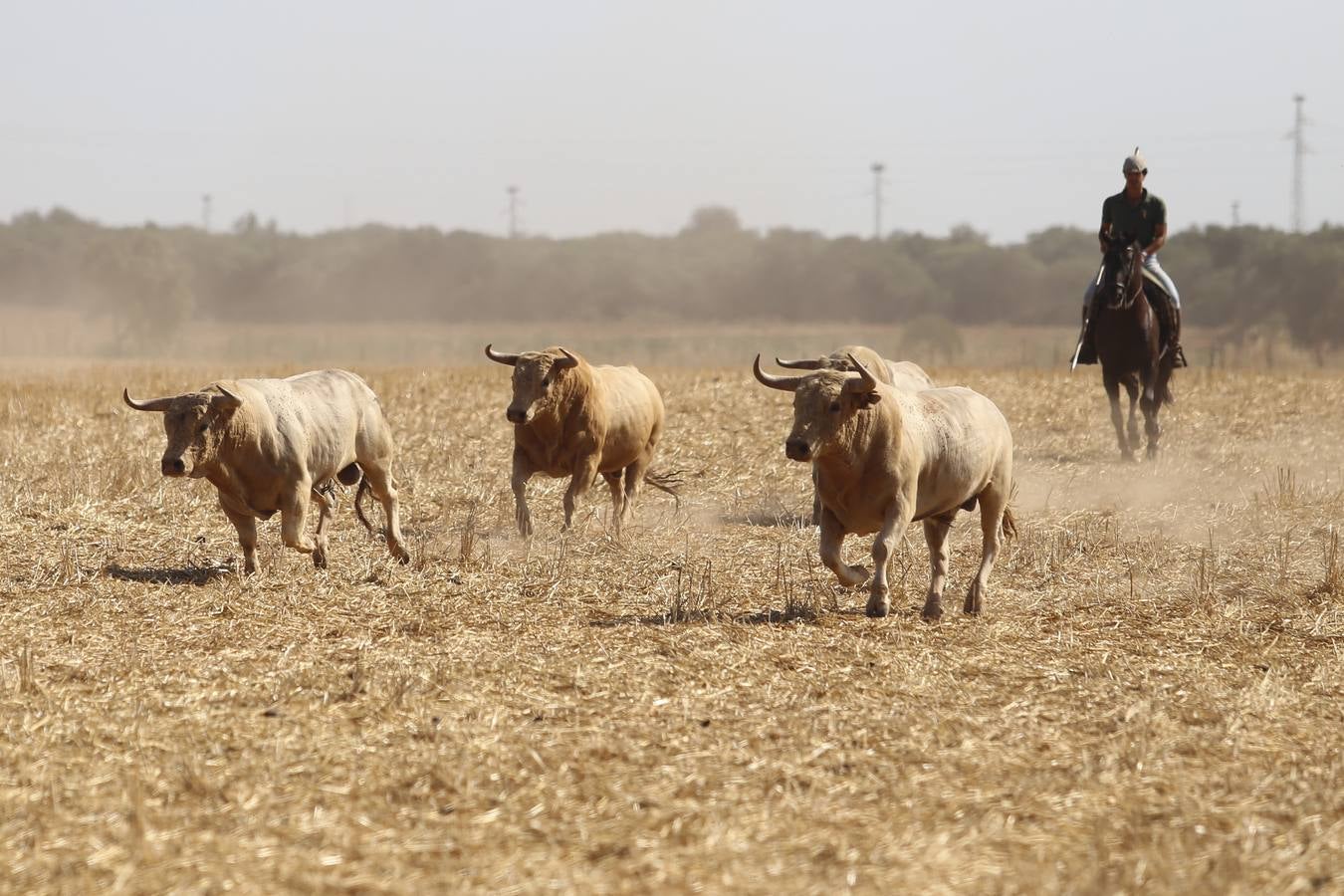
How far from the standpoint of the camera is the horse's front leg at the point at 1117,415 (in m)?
16.7

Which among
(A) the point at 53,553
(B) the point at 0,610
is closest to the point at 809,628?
(B) the point at 0,610

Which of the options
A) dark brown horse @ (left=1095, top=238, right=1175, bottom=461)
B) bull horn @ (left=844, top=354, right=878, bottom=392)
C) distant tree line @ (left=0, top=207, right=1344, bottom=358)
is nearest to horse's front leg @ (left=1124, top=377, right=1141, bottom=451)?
dark brown horse @ (left=1095, top=238, right=1175, bottom=461)

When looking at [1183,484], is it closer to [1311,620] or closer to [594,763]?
[1311,620]

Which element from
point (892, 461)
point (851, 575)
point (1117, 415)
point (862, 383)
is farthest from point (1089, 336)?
point (862, 383)

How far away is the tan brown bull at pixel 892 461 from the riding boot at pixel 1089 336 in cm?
803

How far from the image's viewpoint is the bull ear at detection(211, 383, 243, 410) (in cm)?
927

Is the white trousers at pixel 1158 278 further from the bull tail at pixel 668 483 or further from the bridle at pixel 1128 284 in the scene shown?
the bull tail at pixel 668 483

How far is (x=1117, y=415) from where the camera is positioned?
16906mm

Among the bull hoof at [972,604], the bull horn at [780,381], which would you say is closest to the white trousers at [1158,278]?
the bull hoof at [972,604]

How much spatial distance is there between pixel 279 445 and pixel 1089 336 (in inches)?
410

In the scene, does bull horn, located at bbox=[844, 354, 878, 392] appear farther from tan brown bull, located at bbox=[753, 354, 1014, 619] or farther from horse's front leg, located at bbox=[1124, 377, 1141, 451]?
horse's front leg, located at bbox=[1124, 377, 1141, 451]

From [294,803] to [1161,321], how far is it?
1384cm

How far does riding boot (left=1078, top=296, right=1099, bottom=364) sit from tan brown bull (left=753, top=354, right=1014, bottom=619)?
803cm

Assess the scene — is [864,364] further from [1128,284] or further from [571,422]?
[1128,284]
